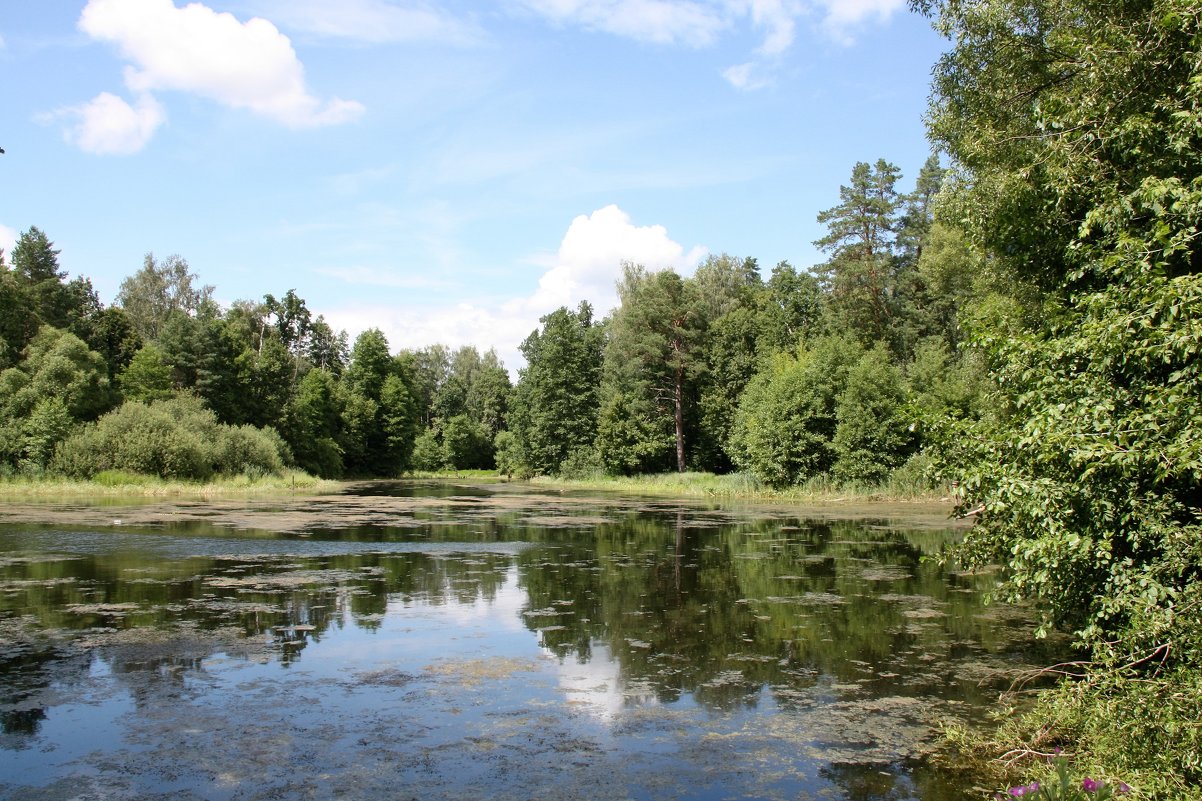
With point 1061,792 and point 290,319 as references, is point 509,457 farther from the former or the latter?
point 1061,792

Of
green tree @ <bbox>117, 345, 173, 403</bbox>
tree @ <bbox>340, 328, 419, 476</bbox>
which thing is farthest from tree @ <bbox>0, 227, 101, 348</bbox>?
tree @ <bbox>340, 328, 419, 476</bbox>

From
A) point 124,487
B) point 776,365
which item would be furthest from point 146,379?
point 776,365

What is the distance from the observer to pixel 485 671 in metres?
8.55

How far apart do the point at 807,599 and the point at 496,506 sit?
877 inches

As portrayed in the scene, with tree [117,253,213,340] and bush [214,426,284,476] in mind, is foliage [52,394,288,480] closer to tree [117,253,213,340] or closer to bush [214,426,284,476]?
bush [214,426,284,476]

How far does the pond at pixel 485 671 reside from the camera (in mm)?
5754

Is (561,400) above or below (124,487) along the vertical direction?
above

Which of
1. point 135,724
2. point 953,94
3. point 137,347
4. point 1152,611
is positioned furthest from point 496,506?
point 137,347

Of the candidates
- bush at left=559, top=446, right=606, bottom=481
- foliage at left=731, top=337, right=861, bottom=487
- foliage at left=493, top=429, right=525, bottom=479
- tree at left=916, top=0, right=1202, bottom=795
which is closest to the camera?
tree at left=916, top=0, right=1202, bottom=795

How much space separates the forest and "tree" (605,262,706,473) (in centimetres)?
19

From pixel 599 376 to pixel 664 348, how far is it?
39.0ft

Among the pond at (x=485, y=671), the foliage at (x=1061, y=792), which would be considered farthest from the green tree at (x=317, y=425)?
the foliage at (x=1061, y=792)

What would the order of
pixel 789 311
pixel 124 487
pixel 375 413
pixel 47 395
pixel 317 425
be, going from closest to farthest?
pixel 124 487 < pixel 47 395 < pixel 789 311 < pixel 317 425 < pixel 375 413

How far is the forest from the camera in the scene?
19.2ft
